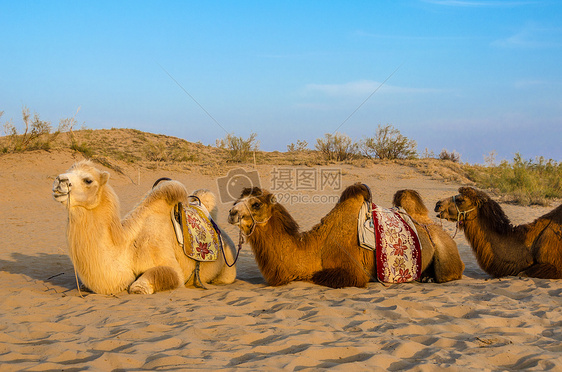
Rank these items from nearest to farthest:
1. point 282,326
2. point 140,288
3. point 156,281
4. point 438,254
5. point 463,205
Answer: point 282,326, point 140,288, point 156,281, point 438,254, point 463,205

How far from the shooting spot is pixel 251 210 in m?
5.67

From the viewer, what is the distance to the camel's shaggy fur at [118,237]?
5094 mm

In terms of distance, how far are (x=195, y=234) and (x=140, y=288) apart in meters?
1.02

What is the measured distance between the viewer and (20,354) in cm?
335

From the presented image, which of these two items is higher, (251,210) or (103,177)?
(103,177)

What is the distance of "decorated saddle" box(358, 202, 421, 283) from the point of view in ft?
19.3

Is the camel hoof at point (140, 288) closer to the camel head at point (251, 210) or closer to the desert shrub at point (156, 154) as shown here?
the camel head at point (251, 210)

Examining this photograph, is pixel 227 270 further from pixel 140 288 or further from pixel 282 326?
pixel 282 326

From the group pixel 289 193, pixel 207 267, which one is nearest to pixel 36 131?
pixel 289 193

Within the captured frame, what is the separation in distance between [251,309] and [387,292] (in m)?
1.63

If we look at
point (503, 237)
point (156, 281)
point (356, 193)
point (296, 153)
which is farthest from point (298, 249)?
point (296, 153)

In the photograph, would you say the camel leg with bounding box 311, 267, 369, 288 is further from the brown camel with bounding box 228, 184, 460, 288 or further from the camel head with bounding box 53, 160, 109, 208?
the camel head with bounding box 53, 160, 109, 208

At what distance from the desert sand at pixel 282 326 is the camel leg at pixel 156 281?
110mm

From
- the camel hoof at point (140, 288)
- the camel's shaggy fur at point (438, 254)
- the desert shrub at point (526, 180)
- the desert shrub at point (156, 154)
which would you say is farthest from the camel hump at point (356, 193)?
the desert shrub at point (156, 154)
